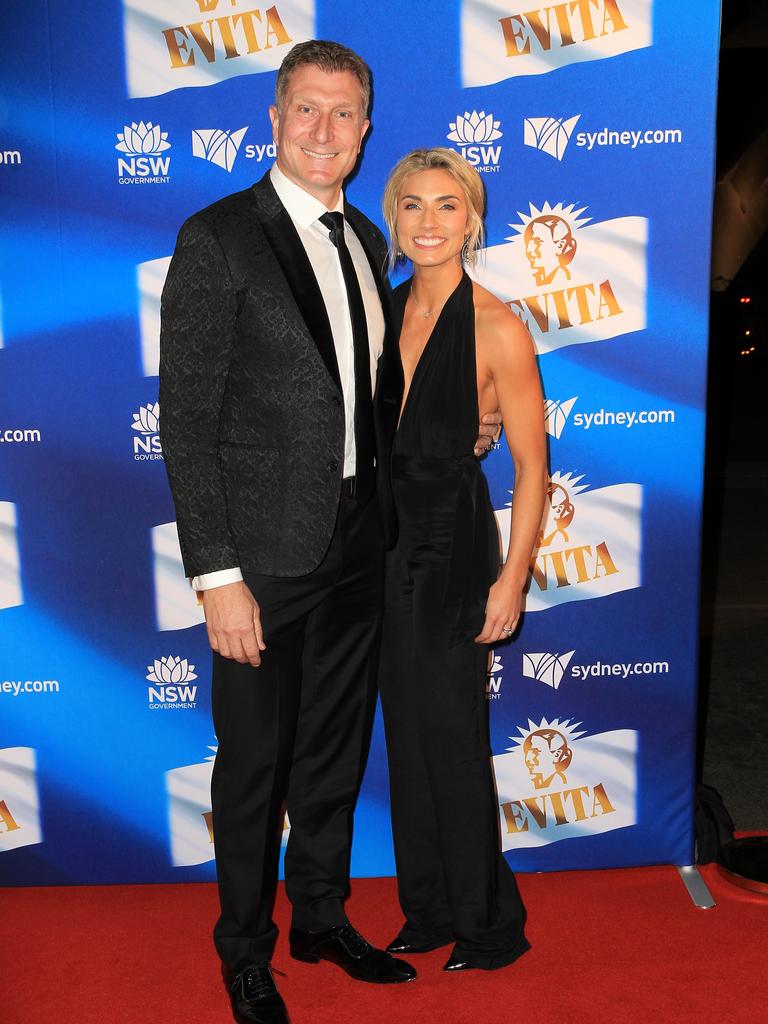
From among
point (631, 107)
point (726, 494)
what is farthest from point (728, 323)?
point (631, 107)

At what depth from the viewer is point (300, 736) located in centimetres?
250

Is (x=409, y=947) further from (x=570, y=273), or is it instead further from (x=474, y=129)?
(x=474, y=129)

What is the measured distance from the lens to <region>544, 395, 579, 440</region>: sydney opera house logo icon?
2807mm

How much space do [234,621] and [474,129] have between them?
4.78 feet

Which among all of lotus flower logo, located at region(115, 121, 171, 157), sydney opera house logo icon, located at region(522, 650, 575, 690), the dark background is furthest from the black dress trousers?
the dark background

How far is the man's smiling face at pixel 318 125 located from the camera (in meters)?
2.16

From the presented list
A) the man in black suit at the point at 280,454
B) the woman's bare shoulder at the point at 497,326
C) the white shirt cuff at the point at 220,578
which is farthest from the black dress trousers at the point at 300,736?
the woman's bare shoulder at the point at 497,326

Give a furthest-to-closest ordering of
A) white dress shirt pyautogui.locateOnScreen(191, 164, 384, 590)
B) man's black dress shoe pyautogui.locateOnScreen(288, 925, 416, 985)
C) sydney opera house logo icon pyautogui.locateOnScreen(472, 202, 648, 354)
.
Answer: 1. sydney opera house logo icon pyautogui.locateOnScreen(472, 202, 648, 354)
2. man's black dress shoe pyautogui.locateOnScreen(288, 925, 416, 985)
3. white dress shirt pyautogui.locateOnScreen(191, 164, 384, 590)

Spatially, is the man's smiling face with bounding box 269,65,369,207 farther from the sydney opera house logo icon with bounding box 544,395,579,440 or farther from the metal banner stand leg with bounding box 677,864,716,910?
the metal banner stand leg with bounding box 677,864,716,910

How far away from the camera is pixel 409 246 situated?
2.36 meters

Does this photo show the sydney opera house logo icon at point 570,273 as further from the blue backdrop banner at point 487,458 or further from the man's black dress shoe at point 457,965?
the man's black dress shoe at point 457,965

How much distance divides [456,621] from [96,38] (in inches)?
68.6

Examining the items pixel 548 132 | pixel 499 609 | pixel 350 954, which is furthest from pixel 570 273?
pixel 350 954

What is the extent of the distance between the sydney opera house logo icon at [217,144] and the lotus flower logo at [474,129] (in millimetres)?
553
